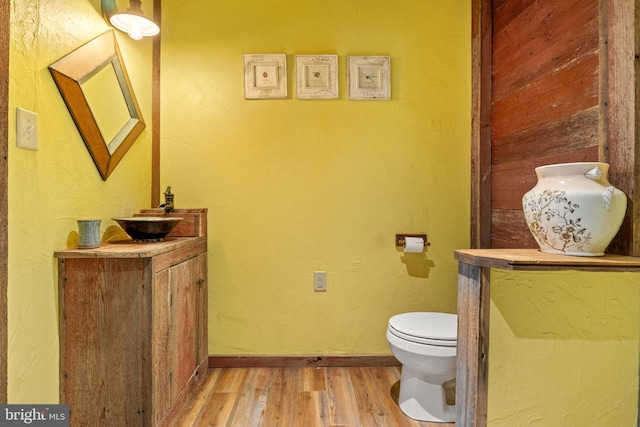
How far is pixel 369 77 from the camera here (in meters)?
1.96

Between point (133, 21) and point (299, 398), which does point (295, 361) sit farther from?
point (133, 21)

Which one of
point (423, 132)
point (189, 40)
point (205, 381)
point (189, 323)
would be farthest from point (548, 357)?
point (189, 40)

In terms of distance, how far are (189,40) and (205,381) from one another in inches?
80.5

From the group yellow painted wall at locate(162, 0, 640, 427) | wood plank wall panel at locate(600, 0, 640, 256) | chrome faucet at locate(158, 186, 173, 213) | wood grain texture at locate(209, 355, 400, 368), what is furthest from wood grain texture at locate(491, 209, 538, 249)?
chrome faucet at locate(158, 186, 173, 213)

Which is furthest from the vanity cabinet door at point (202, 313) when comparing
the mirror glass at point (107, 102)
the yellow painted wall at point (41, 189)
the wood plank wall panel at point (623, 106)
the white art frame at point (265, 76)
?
the wood plank wall panel at point (623, 106)

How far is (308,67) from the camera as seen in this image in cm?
194

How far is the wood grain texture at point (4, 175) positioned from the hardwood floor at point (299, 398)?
79 centimetres

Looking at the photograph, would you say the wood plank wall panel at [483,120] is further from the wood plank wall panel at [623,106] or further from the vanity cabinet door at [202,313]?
the vanity cabinet door at [202,313]

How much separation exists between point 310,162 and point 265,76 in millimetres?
594

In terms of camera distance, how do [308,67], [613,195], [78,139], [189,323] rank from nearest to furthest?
[613,195]
[78,139]
[189,323]
[308,67]

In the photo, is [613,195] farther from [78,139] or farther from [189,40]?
[189,40]

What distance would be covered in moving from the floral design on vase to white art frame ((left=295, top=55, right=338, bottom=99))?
4.37 ft

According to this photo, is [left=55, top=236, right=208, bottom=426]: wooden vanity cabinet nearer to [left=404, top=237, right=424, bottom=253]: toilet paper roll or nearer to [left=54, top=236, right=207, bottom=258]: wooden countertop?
[left=54, top=236, right=207, bottom=258]: wooden countertop

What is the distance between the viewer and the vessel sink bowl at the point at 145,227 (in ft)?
4.62
